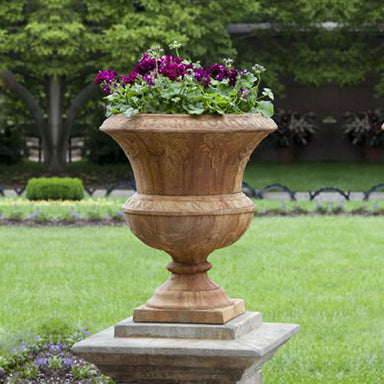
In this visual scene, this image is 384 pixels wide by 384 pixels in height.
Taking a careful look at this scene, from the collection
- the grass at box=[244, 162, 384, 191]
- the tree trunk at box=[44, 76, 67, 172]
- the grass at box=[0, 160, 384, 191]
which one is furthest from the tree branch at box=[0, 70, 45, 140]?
the grass at box=[244, 162, 384, 191]

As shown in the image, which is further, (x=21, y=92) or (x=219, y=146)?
(x=21, y=92)

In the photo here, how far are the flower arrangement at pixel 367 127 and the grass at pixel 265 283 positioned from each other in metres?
15.1

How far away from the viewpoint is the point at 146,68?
498 centimetres

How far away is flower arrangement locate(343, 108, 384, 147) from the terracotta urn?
79.4 ft

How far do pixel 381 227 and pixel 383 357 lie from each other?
702cm

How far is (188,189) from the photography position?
15.5 feet

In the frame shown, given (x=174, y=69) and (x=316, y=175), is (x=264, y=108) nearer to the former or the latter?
(x=174, y=69)

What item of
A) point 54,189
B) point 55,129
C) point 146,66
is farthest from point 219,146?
point 55,129

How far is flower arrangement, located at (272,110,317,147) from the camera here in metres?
28.8

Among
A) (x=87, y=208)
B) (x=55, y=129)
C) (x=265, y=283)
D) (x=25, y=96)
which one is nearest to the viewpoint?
(x=265, y=283)

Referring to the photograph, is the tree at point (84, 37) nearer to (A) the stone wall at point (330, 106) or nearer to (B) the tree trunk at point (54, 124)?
(B) the tree trunk at point (54, 124)

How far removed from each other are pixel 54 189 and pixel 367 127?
14.4 m

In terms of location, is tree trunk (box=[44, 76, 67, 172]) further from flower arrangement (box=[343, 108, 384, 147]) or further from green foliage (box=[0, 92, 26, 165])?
flower arrangement (box=[343, 108, 384, 147])

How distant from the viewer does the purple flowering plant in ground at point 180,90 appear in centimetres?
473
